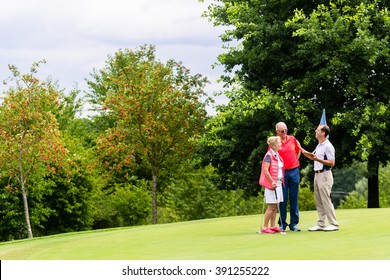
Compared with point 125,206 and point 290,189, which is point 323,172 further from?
point 125,206

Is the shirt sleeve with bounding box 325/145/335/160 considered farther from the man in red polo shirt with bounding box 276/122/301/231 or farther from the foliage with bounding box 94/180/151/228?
the foliage with bounding box 94/180/151/228

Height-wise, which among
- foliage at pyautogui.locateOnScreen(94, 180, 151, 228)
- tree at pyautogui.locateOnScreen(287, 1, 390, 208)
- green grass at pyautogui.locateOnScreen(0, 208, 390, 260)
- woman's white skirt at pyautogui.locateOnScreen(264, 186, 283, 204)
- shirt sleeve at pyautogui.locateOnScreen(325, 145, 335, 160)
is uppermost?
tree at pyautogui.locateOnScreen(287, 1, 390, 208)

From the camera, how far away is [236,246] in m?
13.3

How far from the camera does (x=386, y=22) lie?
30.0 m

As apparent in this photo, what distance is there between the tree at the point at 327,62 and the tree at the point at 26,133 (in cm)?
1096

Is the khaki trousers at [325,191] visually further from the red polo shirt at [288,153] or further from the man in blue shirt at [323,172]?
the red polo shirt at [288,153]

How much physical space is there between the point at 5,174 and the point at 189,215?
20.3m

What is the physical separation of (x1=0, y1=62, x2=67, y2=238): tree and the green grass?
21.3 metres

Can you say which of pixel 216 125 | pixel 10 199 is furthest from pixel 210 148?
pixel 10 199

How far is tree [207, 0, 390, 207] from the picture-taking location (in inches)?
1149

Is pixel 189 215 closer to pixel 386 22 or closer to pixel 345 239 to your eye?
pixel 386 22

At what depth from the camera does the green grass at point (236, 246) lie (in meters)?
11.5

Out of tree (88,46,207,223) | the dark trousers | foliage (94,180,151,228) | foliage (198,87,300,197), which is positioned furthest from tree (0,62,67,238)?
the dark trousers

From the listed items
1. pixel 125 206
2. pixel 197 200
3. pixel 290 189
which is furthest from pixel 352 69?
pixel 125 206
